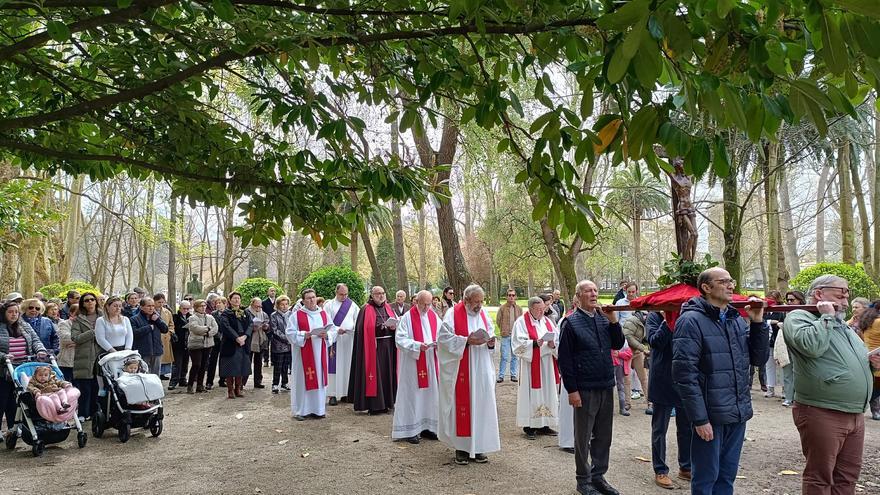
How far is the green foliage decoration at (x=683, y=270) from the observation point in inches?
263

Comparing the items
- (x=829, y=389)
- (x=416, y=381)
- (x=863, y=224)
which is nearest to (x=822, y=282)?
(x=829, y=389)

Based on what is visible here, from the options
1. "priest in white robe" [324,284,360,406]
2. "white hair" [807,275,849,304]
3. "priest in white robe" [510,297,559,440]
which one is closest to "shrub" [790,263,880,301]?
"priest in white robe" [510,297,559,440]

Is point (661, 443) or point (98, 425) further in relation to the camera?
point (98, 425)

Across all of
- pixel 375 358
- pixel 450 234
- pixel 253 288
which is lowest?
pixel 375 358

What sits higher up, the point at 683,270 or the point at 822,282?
the point at 683,270

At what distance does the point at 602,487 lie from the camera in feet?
19.5

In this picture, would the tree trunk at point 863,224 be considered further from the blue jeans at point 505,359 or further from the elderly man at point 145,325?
the elderly man at point 145,325

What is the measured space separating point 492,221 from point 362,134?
1025 inches

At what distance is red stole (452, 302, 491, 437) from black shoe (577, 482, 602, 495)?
155cm

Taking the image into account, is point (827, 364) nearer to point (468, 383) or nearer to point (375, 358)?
point (468, 383)

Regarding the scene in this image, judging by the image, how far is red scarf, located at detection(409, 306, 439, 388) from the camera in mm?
8622

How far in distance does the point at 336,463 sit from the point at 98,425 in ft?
12.2

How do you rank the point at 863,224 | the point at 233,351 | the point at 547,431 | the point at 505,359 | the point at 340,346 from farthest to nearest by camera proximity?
the point at 863,224 → the point at 505,359 → the point at 233,351 → the point at 340,346 → the point at 547,431

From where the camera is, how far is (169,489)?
646 centimetres
